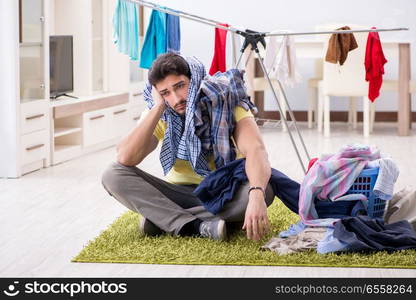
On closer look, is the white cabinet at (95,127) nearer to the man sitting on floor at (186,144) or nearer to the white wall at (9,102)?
the white wall at (9,102)

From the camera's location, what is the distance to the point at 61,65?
20.8ft

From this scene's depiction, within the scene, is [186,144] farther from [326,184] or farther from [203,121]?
[326,184]

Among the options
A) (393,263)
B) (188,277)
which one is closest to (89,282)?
(188,277)

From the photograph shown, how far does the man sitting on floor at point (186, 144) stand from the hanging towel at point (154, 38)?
7.90 ft

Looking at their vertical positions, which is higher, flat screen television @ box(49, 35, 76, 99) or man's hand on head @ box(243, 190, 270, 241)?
flat screen television @ box(49, 35, 76, 99)

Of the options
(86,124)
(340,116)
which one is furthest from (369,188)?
(340,116)

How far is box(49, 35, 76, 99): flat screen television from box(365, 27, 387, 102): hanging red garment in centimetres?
232

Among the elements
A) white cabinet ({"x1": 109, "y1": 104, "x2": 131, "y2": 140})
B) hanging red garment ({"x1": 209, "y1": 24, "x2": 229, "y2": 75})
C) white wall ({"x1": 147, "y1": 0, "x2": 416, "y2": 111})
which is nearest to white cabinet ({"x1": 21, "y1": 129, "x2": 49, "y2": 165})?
white cabinet ({"x1": 109, "y1": 104, "x2": 131, "y2": 140})

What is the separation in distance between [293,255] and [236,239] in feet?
1.06

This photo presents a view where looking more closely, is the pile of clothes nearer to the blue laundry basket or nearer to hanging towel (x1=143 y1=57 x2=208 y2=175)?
the blue laundry basket

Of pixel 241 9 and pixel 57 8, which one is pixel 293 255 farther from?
pixel 241 9

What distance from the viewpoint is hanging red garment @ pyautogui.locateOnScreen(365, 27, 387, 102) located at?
23.7 feet

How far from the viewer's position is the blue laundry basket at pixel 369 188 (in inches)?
144

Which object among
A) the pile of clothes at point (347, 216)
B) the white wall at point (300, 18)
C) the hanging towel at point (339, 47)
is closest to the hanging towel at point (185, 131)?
the pile of clothes at point (347, 216)
